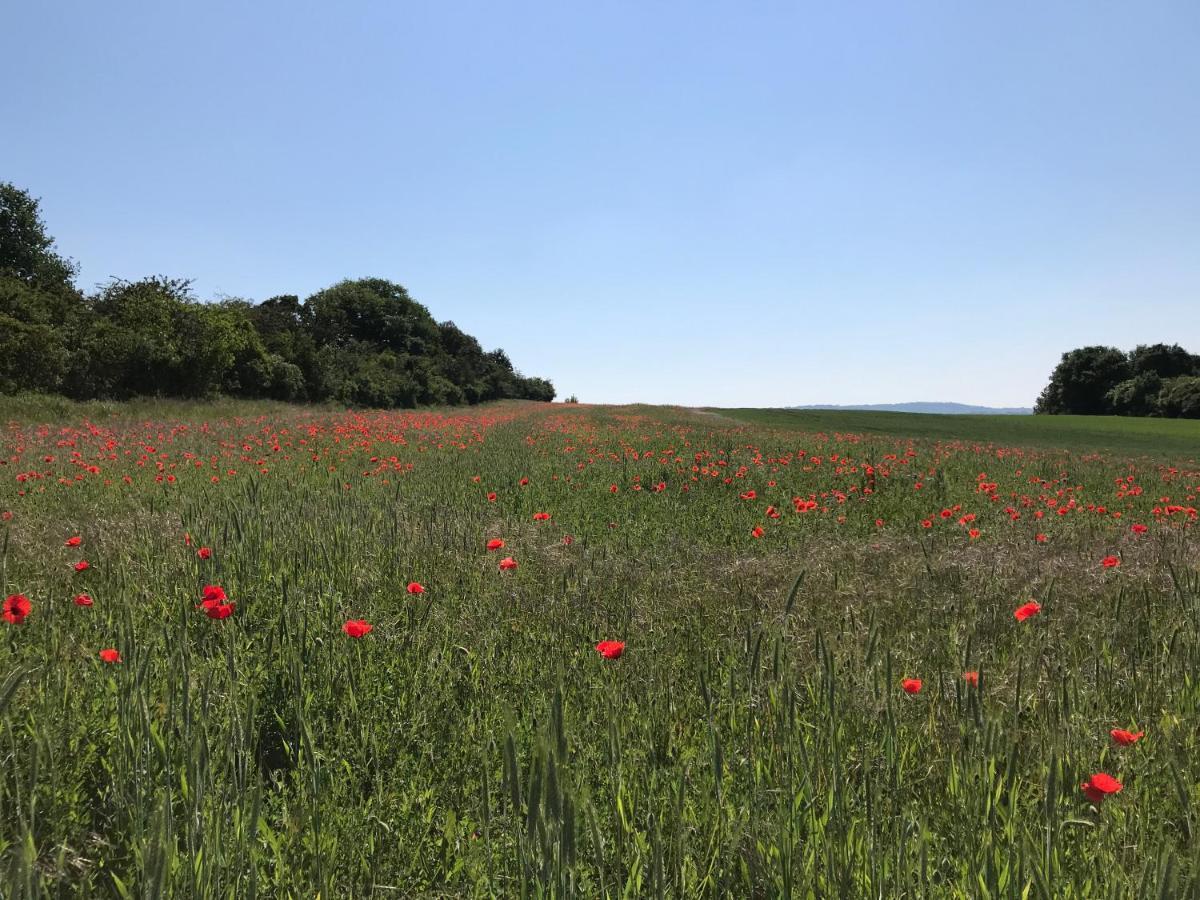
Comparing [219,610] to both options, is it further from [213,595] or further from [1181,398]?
[1181,398]

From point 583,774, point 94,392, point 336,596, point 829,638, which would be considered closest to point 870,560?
point 829,638

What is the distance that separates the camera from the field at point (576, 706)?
1512mm

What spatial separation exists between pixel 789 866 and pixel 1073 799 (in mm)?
1194

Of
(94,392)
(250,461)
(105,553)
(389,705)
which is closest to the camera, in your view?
(389,705)

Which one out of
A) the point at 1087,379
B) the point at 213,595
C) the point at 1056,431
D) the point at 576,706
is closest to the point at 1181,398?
the point at 1087,379

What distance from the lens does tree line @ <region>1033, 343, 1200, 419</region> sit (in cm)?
5947

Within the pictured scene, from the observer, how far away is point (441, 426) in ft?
56.9

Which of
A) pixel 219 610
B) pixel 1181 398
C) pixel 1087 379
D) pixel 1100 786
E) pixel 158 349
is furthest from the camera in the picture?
pixel 1087 379

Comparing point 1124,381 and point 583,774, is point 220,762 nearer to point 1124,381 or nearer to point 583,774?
point 583,774

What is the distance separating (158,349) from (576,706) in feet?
86.4

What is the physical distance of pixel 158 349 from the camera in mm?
22766

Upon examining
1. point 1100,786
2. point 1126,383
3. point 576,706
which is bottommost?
point 576,706

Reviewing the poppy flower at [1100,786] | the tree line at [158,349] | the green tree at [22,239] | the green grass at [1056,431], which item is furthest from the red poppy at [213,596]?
the green tree at [22,239]

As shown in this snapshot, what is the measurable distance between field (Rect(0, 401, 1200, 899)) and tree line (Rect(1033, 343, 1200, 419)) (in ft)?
243
